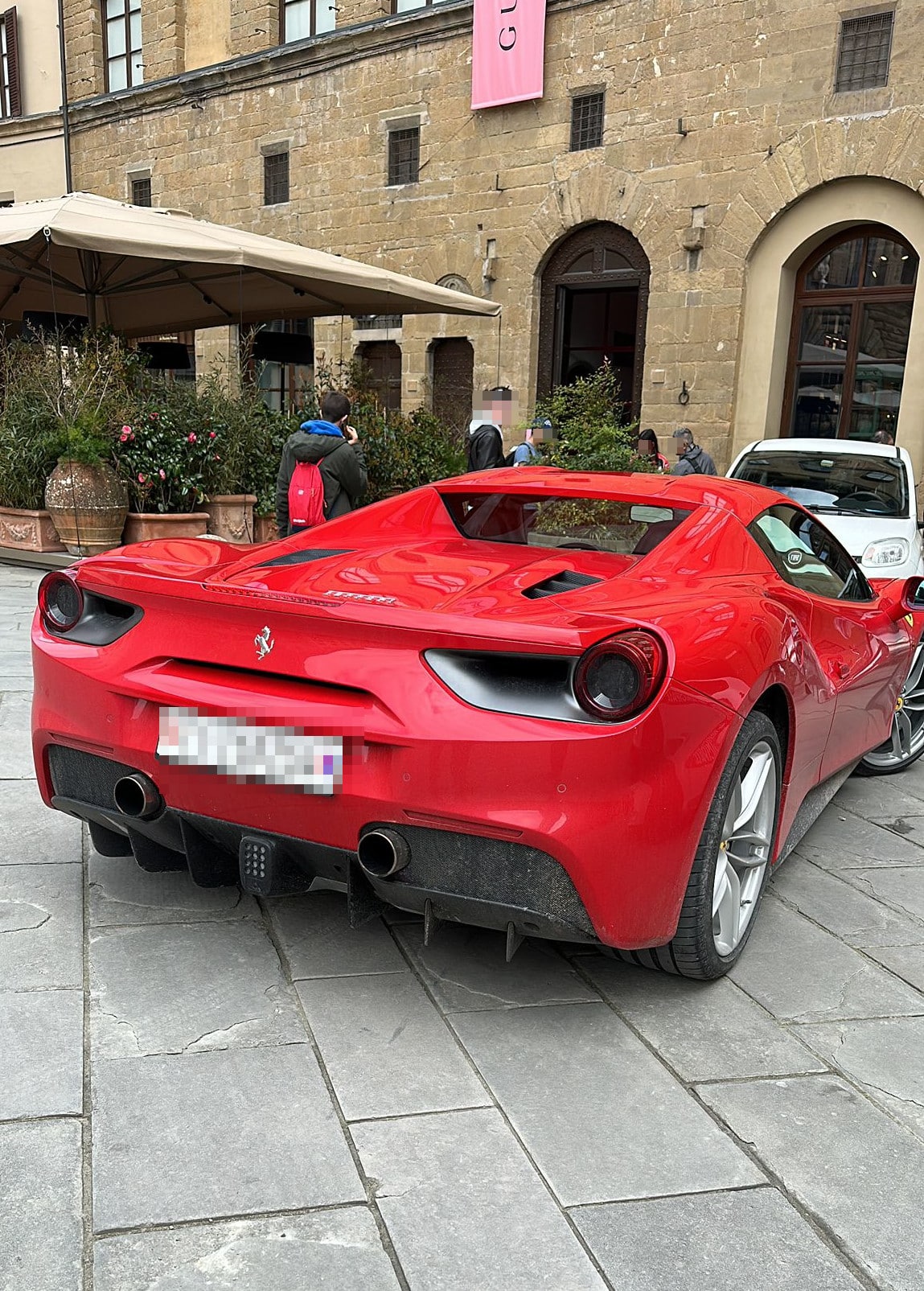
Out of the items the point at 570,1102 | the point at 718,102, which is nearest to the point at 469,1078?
the point at 570,1102

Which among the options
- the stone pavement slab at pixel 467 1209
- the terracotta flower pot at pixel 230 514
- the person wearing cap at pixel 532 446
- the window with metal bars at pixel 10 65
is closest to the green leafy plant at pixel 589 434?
the person wearing cap at pixel 532 446

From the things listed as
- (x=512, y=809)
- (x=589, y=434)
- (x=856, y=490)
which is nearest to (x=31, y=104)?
(x=589, y=434)

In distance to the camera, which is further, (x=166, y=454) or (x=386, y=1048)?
(x=166, y=454)

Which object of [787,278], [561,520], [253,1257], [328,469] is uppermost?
[787,278]

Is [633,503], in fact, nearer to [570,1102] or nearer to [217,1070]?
[570,1102]

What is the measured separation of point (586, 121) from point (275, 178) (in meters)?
7.43

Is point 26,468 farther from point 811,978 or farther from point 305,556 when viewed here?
point 811,978

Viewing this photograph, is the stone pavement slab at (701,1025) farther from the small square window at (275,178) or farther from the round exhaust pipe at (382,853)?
the small square window at (275,178)

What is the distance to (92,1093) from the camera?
2258mm

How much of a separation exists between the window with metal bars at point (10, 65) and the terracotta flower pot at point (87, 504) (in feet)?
74.6

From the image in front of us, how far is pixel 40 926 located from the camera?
3.03 m

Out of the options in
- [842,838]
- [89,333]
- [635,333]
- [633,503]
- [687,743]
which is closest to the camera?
[687,743]

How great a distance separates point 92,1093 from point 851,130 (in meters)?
15.8

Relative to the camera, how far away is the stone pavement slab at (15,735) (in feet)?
14.3
